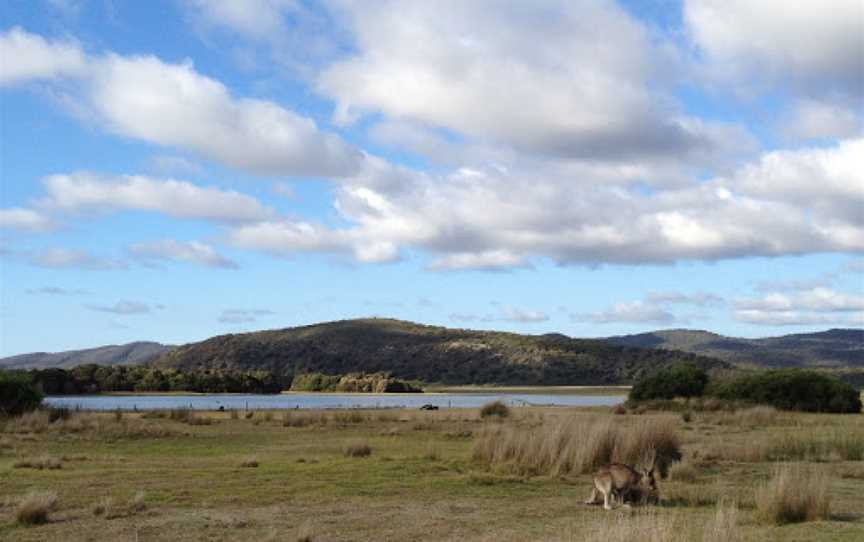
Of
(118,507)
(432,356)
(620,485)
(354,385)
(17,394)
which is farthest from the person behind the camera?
(432,356)

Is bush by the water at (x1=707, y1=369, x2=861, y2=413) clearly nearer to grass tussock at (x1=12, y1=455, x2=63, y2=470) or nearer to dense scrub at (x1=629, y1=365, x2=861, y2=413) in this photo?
dense scrub at (x1=629, y1=365, x2=861, y2=413)

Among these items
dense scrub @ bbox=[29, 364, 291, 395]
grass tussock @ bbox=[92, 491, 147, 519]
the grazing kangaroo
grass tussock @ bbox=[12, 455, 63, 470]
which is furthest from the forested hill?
grass tussock @ bbox=[92, 491, 147, 519]

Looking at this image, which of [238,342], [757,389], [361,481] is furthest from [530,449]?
[238,342]

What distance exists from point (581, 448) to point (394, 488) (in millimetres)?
4468

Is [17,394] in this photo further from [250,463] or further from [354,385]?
[354,385]

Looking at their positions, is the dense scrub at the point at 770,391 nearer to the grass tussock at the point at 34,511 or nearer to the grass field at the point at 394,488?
the grass field at the point at 394,488

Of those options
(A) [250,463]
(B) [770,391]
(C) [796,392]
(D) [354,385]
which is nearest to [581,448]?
(A) [250,463]

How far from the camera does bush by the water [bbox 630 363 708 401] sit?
6147 cm

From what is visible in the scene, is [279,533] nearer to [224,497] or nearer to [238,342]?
[224,497]

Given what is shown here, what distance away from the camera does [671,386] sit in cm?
6184

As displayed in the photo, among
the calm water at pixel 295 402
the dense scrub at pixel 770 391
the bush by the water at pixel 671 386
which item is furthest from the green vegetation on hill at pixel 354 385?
the dense scrub at pixel 770 391

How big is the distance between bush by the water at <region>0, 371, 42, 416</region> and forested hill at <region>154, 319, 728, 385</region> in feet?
336

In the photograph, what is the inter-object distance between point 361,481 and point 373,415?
3054 cm

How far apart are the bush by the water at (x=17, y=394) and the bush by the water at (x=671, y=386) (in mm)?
35497
